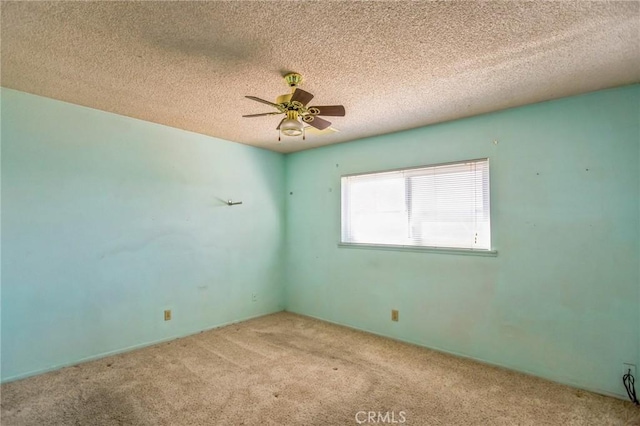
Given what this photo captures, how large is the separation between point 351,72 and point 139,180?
2.47 meters

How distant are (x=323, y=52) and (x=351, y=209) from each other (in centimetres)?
239

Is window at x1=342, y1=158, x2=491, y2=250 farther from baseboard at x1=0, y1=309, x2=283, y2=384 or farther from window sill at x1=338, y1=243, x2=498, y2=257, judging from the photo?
baseboard at x1=0, y1=309, x2=283, y2=384

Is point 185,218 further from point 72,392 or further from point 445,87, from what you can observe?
point 445,87

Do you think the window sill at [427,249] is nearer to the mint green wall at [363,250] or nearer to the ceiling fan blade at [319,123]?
the mint green wall at [363,250]

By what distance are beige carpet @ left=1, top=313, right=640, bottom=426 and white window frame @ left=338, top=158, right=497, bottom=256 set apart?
1.09 meters

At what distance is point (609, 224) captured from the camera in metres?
2.46

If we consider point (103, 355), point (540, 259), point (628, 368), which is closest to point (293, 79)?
point (540, 259)

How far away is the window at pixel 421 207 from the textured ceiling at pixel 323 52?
2.36 ft

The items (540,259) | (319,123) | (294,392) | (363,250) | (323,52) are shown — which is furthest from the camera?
(363,250)

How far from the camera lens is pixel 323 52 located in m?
1.97

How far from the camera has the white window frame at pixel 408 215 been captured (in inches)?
120

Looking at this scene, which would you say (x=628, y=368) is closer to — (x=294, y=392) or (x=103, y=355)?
(x=294, y=392)

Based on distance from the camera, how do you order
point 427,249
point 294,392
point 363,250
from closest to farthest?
point 294,392, point 427,249, point 363,250

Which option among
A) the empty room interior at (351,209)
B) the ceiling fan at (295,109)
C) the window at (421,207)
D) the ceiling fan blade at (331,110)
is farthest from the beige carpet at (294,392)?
the ceiling fan blade at (331,110)
